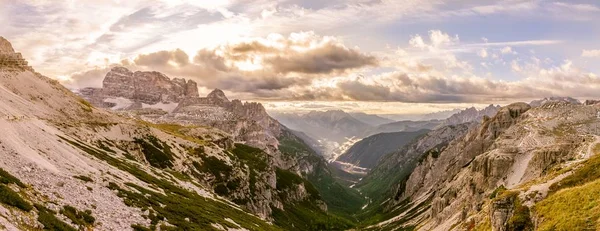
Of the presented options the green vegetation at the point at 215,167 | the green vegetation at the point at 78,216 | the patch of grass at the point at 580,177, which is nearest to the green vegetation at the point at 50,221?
the green vegetation at the point at 78,216

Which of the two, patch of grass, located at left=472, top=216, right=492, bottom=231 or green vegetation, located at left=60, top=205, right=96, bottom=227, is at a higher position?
green vegetation, located at left=60, top=205, right=96, bottom=227

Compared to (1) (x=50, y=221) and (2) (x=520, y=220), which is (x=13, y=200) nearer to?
(1) (x=50, y=221)

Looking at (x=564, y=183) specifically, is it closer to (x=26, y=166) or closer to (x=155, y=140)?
(x=26, y=166)

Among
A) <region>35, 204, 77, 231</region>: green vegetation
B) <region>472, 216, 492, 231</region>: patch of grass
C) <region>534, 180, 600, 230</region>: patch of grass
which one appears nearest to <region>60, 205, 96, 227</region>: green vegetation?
<region>35, 204, 77, 231</region>: green vegetation

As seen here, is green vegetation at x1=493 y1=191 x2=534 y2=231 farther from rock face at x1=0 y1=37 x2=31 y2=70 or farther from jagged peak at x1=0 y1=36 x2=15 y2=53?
jagged peak at x1=0 y1=36 x2=15 y2=53

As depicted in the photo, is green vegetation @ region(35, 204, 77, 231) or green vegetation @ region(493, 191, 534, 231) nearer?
green vegetation @ region(35, 204, 77, 231)

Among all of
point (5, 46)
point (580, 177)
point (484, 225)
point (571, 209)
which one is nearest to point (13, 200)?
point (571, 209)
